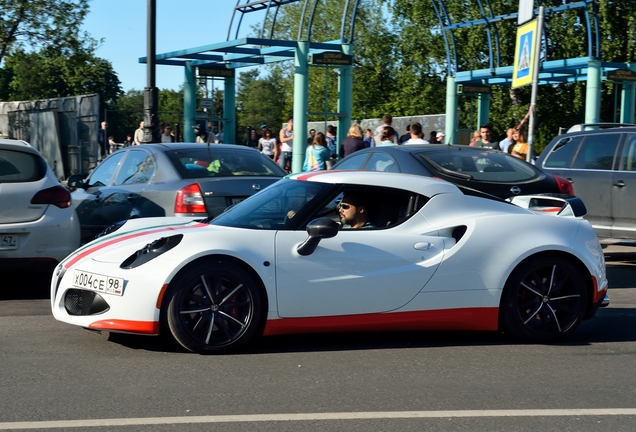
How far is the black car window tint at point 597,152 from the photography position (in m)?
12.1

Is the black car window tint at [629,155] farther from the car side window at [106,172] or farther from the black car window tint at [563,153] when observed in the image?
the car side window at [106,172]

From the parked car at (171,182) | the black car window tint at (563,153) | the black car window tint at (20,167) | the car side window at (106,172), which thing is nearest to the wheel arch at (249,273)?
the parked car at (171,182)

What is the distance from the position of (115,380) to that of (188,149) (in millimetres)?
4925

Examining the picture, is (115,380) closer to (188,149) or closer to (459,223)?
(459,223)

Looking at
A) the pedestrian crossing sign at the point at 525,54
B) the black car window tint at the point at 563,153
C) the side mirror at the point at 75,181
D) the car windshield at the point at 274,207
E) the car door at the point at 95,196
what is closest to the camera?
the car windshield at the point at 274,207

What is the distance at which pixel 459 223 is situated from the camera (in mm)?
6625

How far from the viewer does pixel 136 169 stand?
406 inches

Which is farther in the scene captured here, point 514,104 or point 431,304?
point 514,104

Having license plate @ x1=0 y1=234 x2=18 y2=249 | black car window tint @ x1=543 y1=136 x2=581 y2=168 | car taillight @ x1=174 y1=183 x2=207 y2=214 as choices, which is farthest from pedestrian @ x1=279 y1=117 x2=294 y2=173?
license plate @ x1=0 y1=234 x2=18 y2=249

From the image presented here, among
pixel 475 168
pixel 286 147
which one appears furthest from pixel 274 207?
pixel 286 147

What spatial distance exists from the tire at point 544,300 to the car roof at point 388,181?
0.79 meters

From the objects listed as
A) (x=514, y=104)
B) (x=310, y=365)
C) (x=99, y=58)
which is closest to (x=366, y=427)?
(x=310, y=365)

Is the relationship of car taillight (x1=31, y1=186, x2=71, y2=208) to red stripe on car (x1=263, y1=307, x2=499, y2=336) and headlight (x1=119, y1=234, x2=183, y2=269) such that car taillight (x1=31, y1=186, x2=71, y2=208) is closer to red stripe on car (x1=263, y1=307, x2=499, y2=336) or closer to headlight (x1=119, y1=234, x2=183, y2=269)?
headlight (x1=119, y1=234, x2=183, y2=269)

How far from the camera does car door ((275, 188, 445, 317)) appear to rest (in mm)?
6176
